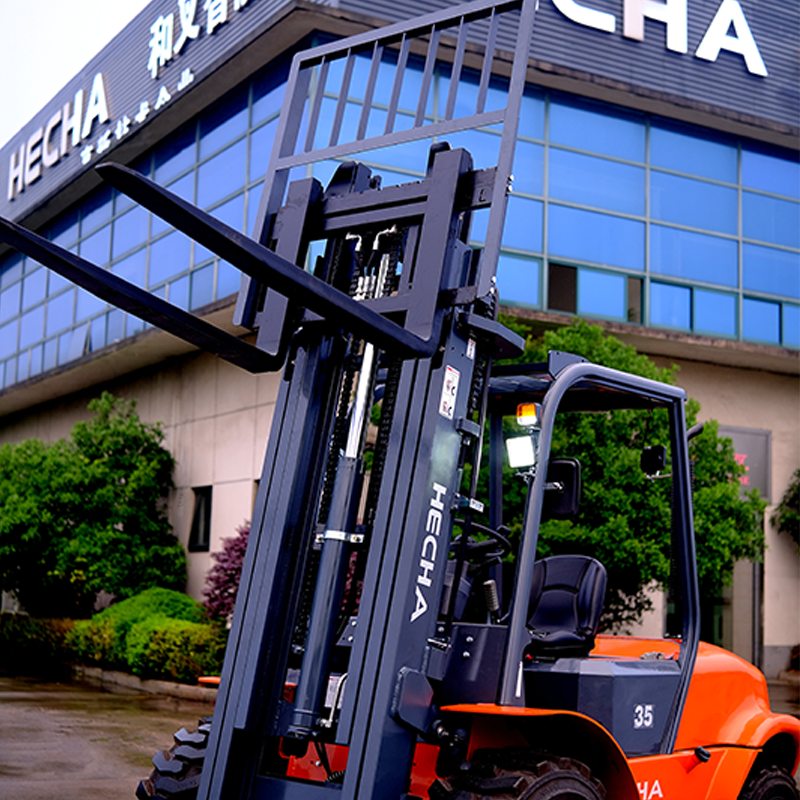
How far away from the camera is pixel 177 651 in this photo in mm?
16453

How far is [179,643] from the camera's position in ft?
54.1

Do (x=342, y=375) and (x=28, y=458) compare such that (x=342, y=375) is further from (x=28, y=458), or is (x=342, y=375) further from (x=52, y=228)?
(x=52, y=228)

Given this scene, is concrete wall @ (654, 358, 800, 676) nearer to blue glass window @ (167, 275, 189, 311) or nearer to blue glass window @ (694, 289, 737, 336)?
blue glass window @ (694, 289, 737, 336)

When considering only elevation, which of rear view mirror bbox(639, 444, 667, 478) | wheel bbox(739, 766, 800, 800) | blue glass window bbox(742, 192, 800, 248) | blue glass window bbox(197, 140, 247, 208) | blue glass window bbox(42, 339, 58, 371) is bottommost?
wheel bbox(739, 766, 800, 800)

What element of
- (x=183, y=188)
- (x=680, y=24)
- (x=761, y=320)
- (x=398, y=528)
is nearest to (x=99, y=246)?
(x=183, y=188)

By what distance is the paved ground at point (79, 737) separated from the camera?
874cm

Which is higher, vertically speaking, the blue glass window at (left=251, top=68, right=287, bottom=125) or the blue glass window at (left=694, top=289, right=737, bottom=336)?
the blue glass window at (left=251, top=68, right=287, bottom=125)

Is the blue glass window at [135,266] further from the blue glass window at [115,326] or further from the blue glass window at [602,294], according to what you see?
the blue glass window at [602,294]

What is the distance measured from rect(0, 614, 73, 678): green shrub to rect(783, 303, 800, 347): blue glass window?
15.6 metres

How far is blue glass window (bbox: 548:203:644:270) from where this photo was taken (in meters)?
20.5

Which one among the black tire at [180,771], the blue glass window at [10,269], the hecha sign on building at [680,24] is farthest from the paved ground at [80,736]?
the blue glass window at [10,269]

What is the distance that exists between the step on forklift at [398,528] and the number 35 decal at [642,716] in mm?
16

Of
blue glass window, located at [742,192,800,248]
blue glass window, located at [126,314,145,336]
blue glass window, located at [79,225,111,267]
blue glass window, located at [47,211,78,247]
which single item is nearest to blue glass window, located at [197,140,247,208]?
blue glass window, located at [126,314,145,336]

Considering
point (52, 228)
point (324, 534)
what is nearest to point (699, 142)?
point (52, 228)
